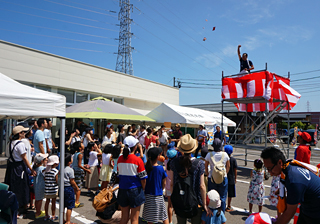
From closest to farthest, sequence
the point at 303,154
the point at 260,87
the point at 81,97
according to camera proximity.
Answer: the point at 303,154
the point at 260,87
the point at 81,97

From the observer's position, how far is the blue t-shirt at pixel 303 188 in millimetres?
2186

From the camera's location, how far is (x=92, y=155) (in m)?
6.45

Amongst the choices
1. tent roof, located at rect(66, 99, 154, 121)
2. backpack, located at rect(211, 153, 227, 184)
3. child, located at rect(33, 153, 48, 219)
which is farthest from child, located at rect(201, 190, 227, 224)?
tent roof, located at rect(66, 99, 154, 121)

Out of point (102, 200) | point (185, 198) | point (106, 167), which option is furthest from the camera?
point (106, 167)

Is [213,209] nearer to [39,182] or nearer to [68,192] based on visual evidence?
[68,192]

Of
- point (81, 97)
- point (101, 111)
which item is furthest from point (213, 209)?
point (81, 97)

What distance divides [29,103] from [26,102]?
0.15 ft

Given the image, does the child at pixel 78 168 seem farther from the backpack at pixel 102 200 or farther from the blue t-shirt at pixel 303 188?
the blue t-shirt at pixel 303 188

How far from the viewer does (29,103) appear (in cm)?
382

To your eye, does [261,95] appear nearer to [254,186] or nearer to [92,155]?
[254,186]

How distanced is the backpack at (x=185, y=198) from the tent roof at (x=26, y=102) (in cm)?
250

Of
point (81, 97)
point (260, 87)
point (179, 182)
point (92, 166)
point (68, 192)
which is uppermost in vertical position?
point (81, 97)

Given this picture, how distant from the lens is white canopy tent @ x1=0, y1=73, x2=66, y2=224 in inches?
141

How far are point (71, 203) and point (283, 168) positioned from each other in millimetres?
3753
